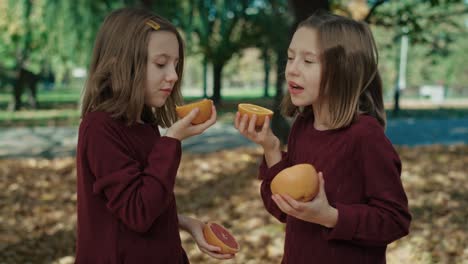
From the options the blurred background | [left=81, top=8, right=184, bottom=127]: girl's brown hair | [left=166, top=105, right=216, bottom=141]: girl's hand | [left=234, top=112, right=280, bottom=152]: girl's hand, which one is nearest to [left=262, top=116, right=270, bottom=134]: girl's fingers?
[left=234, top=112, right=280, bottom=152]: girl's hand

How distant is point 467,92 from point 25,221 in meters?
54.6

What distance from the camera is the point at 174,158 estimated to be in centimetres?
175

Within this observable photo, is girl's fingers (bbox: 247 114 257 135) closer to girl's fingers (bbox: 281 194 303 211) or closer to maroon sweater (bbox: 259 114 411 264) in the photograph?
maroon sweater (bbox: 259 114 411 264)

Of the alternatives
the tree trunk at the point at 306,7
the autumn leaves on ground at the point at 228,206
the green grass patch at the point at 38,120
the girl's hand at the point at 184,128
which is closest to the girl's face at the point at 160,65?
the girl's hand at the point at 184,128

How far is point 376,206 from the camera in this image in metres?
1.72

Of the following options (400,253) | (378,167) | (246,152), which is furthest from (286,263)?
(246,152)

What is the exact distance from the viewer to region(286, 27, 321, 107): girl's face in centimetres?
181

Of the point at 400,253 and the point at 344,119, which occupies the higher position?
the point at 344,119

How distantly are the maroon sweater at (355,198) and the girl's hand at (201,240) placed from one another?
0.91 feet

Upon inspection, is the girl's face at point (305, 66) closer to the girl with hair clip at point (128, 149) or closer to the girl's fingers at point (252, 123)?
the girl's fingers at point (252, 123)

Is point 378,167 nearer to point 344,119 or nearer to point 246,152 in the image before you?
point 344,119

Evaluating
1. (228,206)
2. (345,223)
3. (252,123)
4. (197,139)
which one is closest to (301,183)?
(345,223)

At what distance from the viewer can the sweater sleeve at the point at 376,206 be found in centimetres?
167

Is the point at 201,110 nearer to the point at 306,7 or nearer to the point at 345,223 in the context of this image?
the point at 345,223
